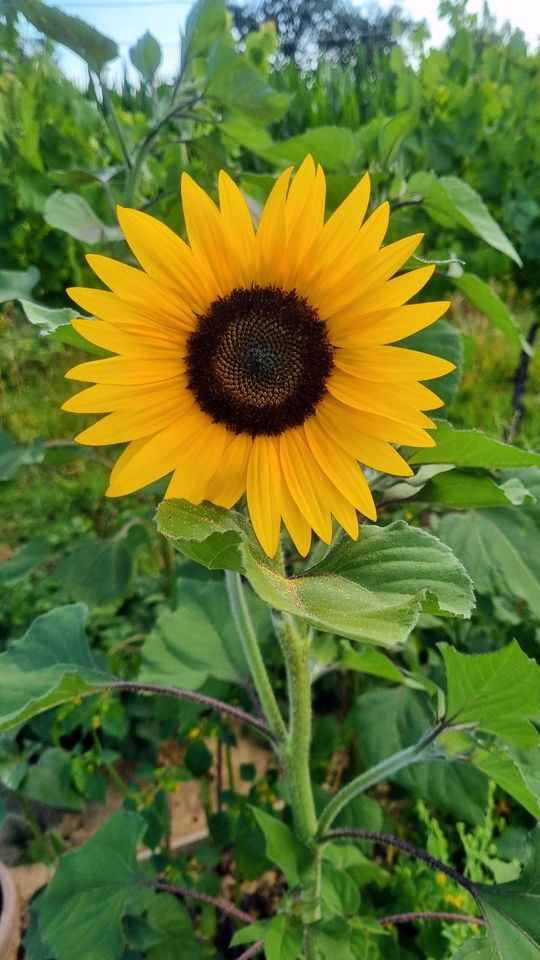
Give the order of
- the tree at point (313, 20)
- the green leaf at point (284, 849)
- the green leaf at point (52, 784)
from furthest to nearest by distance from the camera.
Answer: the tree at point (313, 20), the green leaf at point (52, 784), the green leaf at point (284, 849)

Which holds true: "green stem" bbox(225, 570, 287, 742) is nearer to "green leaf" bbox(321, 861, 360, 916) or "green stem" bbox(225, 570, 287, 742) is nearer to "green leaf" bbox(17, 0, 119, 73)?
"green leaf" bbox(321, 861, 360, 916)

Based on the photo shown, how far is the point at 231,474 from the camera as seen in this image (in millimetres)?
541

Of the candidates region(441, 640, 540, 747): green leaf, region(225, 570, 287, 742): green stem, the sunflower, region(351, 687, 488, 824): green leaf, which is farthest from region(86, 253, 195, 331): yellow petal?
region(351, 687, 488, 824): green leaf

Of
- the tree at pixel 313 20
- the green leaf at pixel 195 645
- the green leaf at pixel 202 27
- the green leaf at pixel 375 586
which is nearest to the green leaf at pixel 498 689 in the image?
the green leaf at pixel 375 586

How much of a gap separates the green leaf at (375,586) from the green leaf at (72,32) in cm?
60

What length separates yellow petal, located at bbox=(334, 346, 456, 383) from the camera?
1.64ft

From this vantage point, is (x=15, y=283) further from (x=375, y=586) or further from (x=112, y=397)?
(x=375, y=586)

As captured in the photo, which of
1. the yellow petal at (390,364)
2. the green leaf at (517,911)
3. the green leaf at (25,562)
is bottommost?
the green leaf at (25,562)

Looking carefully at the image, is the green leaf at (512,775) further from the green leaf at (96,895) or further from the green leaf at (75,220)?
the green leaf at (75,220)

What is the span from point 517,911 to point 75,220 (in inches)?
31.7

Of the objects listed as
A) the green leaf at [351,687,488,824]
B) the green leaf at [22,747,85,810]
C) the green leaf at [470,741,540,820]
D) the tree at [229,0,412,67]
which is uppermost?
the tree at [229,0,412,67]

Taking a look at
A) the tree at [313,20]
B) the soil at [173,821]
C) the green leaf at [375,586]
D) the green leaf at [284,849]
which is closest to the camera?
the green leaf at [375,586]

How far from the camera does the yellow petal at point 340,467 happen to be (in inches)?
20.5

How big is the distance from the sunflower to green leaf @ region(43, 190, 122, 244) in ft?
1.16
